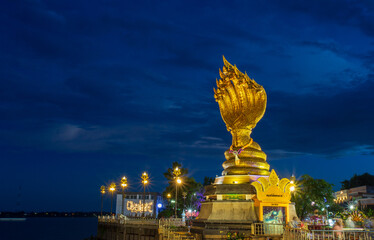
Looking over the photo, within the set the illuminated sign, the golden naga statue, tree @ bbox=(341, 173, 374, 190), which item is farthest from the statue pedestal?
tree @ bbox=(341, 173, 374, 190)

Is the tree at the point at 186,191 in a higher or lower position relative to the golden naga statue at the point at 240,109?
lower

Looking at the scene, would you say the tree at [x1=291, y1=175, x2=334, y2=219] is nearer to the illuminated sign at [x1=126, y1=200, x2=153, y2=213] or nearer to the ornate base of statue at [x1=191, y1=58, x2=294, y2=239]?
the ornate base of statue at [x1=191, y1=58, x2=294, y2=239]

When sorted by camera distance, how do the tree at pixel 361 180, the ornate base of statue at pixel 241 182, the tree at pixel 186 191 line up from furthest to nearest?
the tree at pixel 361 180
the tree at pixel 186 191
the ornate base of statue at pixel 241 182

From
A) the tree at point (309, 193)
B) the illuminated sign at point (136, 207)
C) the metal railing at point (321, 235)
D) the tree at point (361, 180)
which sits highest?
the tree at point (361, 180)

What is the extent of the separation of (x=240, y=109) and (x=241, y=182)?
6255 mm

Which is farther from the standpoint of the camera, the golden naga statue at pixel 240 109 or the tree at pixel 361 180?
the tree at pixel 361 180

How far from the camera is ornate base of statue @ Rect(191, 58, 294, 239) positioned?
21.3 metres

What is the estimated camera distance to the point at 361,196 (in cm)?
7238

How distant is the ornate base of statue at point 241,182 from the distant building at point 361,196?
4259 centimetres

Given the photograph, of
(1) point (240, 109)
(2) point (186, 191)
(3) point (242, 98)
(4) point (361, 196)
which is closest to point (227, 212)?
(1) point (240, 109)

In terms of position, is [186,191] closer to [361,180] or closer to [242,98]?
[242,98]

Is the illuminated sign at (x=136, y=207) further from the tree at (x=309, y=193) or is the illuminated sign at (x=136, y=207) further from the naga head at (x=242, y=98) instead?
the naga head at (x=242, y=98)

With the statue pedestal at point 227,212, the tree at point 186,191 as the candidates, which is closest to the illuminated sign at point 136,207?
the tree at point 186,191

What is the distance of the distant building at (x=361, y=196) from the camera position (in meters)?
63.6
